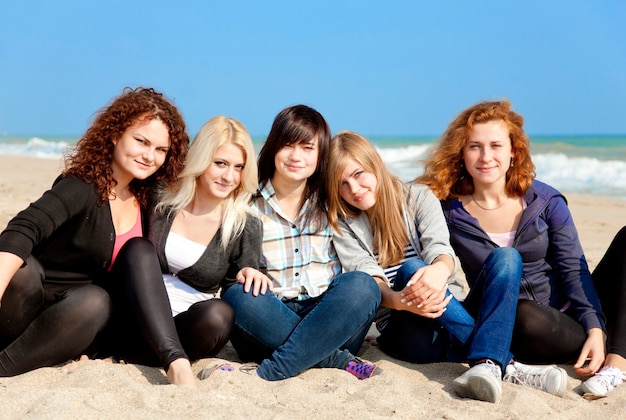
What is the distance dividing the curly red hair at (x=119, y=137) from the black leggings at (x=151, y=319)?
0.40 metres

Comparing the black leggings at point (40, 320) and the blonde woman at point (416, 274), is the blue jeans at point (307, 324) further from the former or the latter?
the black leggings at point (40, 320)

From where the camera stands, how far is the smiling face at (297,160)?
3.78 m

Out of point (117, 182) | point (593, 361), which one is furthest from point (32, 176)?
point (593, 361)

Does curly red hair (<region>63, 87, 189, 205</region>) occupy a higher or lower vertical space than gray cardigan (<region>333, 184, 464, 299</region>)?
higher

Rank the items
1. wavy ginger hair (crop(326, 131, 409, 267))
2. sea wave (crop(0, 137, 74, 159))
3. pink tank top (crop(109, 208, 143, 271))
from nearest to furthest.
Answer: pink tank top (crop(109, 208, 143, 271))
wavy ginger hair (crop(326, 131, 409, 267))
sea wave (crop(0, 137, 74, 159))

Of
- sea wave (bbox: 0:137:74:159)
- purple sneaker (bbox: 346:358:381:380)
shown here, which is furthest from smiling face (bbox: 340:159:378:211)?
sea wave (bbox: 0:137:74:159)

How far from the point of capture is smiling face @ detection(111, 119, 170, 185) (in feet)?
11.5

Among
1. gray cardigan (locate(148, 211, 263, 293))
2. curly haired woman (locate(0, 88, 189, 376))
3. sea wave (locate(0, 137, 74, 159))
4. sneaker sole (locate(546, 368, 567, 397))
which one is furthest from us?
sea wave (locate(0, 137, 74, 159))

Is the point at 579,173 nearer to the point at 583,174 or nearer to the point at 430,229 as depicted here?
the point at 583,174

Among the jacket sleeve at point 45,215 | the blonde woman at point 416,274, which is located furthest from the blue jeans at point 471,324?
the jacket sleeve at point 45,215

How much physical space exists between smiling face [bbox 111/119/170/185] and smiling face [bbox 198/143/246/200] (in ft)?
0.90

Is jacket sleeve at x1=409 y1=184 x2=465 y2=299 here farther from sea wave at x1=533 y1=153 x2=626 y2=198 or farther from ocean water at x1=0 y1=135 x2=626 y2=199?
sea wave at x1=533 y1=153 x2=626 y2=198

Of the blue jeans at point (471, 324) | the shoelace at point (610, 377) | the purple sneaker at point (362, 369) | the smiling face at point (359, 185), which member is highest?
the smiling face at point (359, 185)

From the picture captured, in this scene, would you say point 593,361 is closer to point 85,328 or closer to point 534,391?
point 534,391
